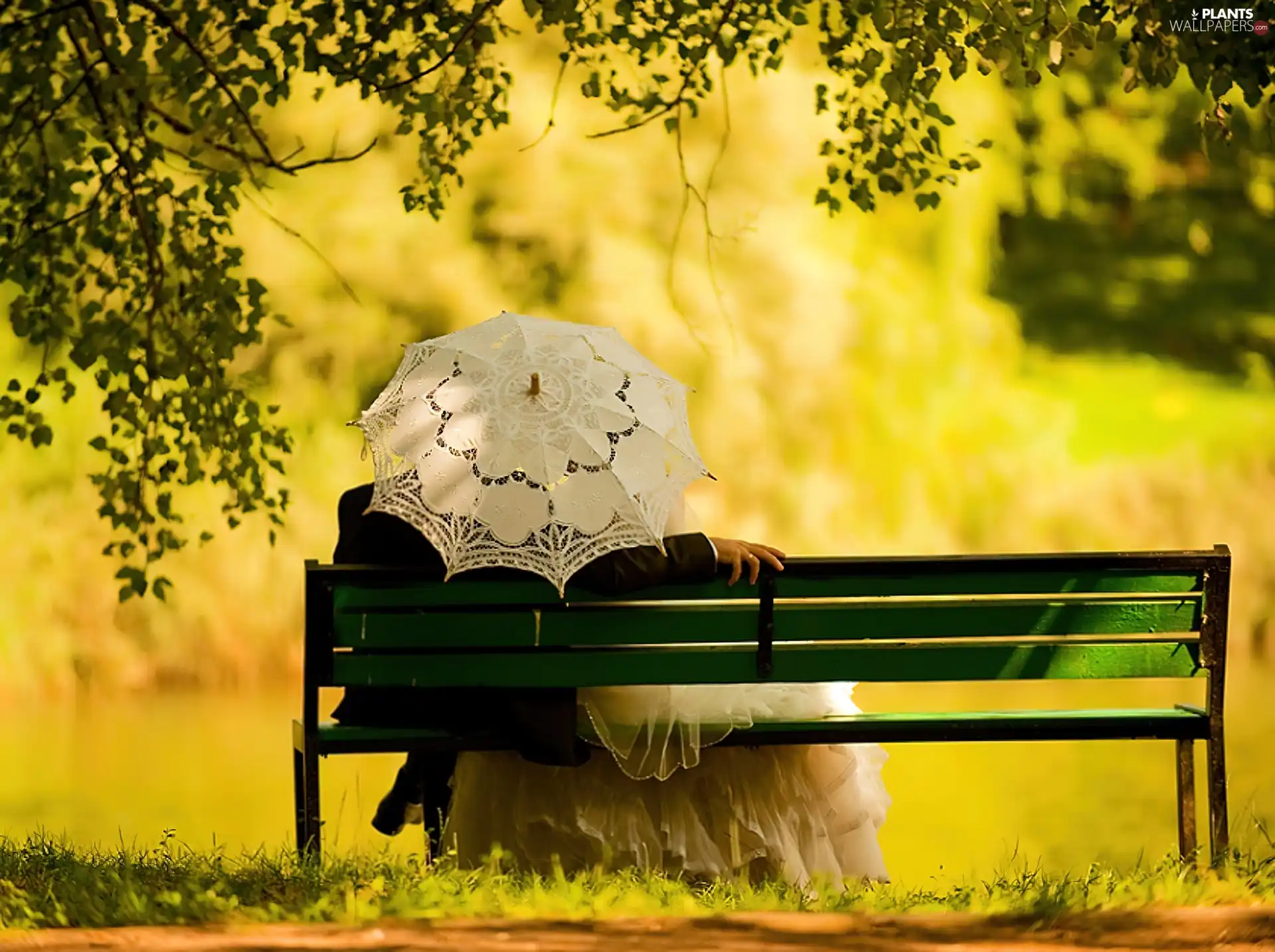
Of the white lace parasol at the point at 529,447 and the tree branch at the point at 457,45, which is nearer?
the white lace parasol at the point at 529,447

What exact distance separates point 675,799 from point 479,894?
802 mm

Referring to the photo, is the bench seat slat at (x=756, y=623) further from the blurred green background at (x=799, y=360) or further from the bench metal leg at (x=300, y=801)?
the blurred green background at (x=799, y=360)

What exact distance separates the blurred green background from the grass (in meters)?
5.44

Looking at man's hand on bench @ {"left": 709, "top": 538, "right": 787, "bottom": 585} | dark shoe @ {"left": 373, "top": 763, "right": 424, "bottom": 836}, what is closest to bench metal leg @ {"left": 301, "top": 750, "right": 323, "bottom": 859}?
dark shoe @ {"left": 373, "top": 763, "right": 424, "bottom": 836}

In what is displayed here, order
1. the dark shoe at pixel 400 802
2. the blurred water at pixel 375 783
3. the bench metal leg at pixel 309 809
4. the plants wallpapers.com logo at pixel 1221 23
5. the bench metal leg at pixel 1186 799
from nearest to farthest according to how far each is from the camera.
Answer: the bench metal leg at pixel 309 809
the bench metal leg at pixel 1186 799
the dark shoe at pixel 400 802
the plants wallpapers.com logo at pixel 1221 23
the blurred water at pixel 375 783

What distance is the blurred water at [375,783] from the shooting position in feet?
24.5

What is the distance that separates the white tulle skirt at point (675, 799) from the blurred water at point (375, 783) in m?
1.90

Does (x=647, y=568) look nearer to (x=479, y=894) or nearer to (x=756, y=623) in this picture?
(x=756, y=623)

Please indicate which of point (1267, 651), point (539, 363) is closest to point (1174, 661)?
point (539, 363)

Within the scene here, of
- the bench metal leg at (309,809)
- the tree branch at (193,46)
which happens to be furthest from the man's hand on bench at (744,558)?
the tree branch at (193,46)

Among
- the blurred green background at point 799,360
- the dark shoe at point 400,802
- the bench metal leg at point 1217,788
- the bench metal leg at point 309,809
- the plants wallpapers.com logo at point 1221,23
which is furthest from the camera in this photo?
the blurred green background at point 799,360

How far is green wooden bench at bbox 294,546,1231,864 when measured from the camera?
4.00 metres

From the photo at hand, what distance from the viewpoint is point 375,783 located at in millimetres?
9195

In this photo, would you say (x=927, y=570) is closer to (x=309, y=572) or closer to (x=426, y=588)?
(x=426, y=588)
